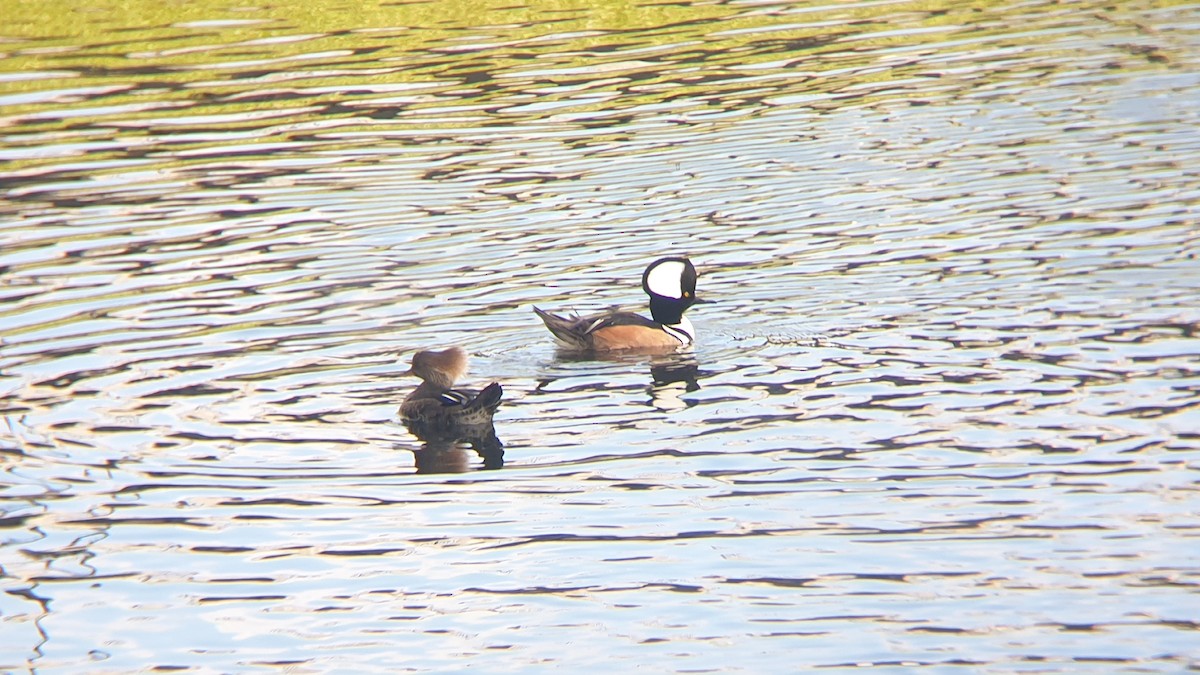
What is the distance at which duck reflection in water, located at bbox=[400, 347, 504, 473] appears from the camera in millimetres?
11758

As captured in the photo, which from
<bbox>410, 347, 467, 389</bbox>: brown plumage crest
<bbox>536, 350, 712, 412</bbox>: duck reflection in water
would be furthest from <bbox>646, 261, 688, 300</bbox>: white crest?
<bbox>410, 347, 467, 389</bbox>: brown plumage crest

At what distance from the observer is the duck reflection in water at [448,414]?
11758 mm

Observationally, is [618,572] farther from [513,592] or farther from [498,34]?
[498,34]

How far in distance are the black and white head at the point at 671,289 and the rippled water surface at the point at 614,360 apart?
0.46 m

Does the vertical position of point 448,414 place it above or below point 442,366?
below

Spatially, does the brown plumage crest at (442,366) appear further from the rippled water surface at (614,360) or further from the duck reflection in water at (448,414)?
the rippled water surface at (614,360)

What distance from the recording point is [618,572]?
9.28m

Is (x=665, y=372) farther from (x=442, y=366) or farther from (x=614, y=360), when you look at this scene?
(x=442, y=366)

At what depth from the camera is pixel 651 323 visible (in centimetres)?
1458

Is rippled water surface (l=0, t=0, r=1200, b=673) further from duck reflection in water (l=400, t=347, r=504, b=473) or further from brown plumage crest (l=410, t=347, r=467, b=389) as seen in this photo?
brown plumage crest (l=410, t=347, r=467, b=389)

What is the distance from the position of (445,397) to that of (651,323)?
2.91m

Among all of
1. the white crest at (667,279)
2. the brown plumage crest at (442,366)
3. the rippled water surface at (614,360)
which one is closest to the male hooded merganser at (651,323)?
the white crest at (667,279)

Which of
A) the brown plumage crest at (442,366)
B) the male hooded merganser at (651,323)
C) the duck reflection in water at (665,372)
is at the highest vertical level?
the brown plumage crest at (442,366)

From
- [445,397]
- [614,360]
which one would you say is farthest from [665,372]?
[445,397]
